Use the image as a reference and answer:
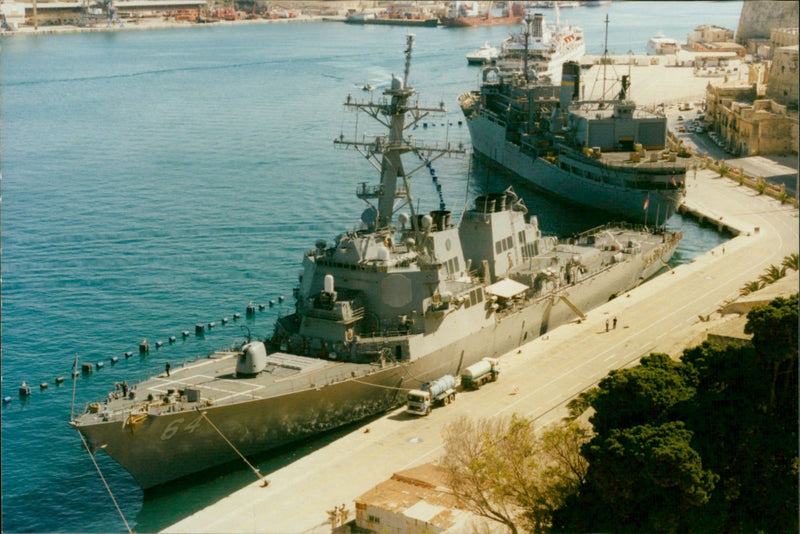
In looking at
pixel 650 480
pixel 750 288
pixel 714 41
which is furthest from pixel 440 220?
pixel 714 41

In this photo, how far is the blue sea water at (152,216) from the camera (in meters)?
34.8

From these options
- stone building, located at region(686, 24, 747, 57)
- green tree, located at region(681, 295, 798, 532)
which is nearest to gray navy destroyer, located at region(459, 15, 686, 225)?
green tree, located at region(681, 295, 798, 532)

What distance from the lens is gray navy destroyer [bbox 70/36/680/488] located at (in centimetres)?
3181

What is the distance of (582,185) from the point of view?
74938 millimetres

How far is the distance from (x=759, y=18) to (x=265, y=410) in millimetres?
126511

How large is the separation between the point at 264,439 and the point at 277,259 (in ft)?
85.6

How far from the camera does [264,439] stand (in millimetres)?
33969

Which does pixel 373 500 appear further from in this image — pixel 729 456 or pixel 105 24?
pixel 105 24

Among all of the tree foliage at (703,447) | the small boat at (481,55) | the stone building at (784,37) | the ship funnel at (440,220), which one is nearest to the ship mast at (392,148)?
the ship funnel at (440,220)

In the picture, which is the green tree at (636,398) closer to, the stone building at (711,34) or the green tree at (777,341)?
the green tree at (777,341)

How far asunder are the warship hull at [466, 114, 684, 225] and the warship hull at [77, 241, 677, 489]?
29376 millimetres

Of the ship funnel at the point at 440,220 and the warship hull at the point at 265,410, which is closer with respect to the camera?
the warship hull at the point at 265,410

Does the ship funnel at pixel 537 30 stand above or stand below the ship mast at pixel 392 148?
above

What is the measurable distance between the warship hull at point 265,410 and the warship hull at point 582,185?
29.4 m
